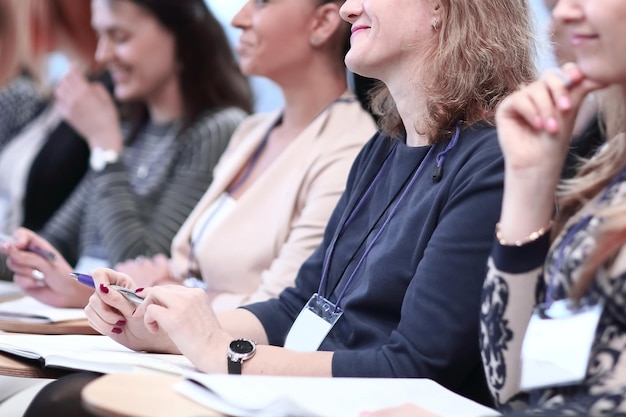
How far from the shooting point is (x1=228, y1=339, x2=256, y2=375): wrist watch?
1526 millimetres

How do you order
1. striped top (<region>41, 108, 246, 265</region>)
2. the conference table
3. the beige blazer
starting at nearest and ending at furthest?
the conference table < the beige blazer < striped top (<region>41, 108, 246, 265</region>)

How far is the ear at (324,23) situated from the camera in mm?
2381

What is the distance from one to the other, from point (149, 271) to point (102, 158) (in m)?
0.59

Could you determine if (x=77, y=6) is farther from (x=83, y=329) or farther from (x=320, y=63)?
(x=83, y=329)

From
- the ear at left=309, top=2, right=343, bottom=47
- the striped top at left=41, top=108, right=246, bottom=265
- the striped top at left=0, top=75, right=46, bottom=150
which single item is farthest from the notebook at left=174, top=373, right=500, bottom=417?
the striped top at left=0, top=75, right=46, bottom=150

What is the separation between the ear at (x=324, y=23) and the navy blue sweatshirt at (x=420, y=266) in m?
0.59

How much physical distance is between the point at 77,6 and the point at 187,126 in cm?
120

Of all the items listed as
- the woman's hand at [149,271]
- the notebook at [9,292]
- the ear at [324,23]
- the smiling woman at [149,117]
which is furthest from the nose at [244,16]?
the notebook at [9,292]

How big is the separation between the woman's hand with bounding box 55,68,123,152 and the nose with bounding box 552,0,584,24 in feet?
6.41

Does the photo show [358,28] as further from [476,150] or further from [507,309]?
[507,309]

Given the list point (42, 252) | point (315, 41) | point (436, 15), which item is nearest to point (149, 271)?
point (42, 252)

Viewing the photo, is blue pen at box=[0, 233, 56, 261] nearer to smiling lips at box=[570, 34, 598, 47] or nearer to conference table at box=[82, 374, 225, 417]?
conference table at box=[82, 374, 225, 417]

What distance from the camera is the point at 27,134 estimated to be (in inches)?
149

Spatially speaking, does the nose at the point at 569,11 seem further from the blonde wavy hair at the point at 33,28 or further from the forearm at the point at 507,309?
the blonde wavy hair at the point at 33,28
